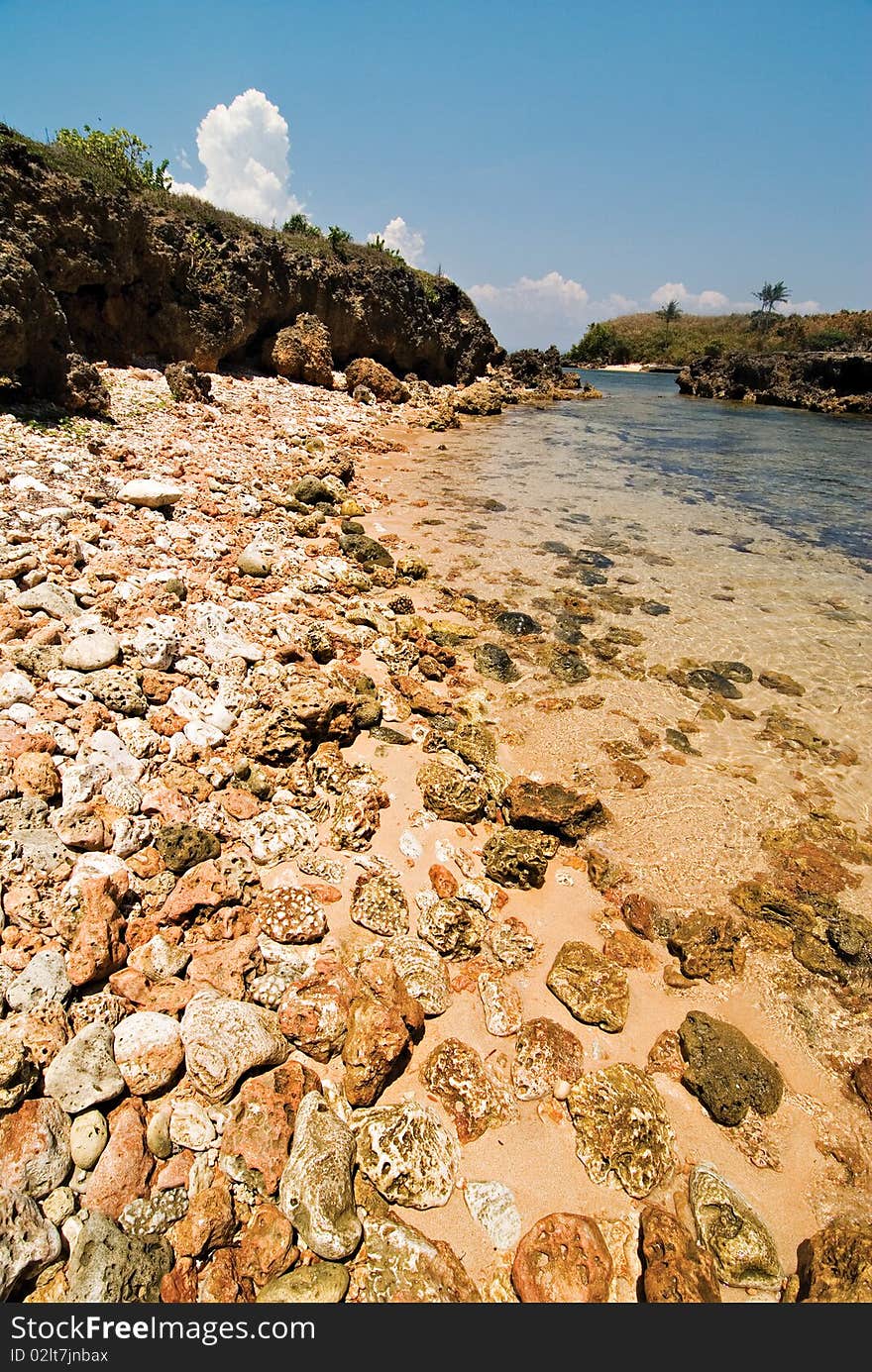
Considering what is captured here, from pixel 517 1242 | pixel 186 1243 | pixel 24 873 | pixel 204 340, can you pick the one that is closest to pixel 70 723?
pixel 24 873

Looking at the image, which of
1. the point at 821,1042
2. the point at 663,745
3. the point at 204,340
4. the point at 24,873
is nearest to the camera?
the point at 24,873

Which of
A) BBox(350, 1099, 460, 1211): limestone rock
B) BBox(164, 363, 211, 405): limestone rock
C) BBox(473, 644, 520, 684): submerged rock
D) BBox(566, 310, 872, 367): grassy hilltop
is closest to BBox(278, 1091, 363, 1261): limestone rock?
BBox(350, 1099, 460, 1211): limestone rock

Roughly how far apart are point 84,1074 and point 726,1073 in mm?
4531

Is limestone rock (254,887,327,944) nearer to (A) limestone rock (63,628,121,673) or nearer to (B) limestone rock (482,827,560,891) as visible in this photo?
(B) limestone rock (482,827,560,891)

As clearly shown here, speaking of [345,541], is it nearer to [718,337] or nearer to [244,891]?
[244,891]

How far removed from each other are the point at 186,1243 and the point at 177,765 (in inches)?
148

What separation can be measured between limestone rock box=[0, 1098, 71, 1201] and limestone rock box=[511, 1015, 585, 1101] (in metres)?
2.93

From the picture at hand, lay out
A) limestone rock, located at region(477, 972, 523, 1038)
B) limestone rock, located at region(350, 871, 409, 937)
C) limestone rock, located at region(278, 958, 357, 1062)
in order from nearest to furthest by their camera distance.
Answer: limestone rock, located at region(278, 958, 357, 1062), limestone rock, located at region(477, 972, 523, 1038), limestone rock, located at region(350, 871, 409, 937)

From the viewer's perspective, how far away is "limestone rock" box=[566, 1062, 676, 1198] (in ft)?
13.1

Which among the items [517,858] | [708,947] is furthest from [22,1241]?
[708,947]

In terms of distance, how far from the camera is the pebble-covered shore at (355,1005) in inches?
133

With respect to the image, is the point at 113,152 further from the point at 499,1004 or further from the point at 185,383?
the point at 499,1004

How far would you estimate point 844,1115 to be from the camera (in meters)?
4.55

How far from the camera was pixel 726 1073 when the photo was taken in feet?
14.9
